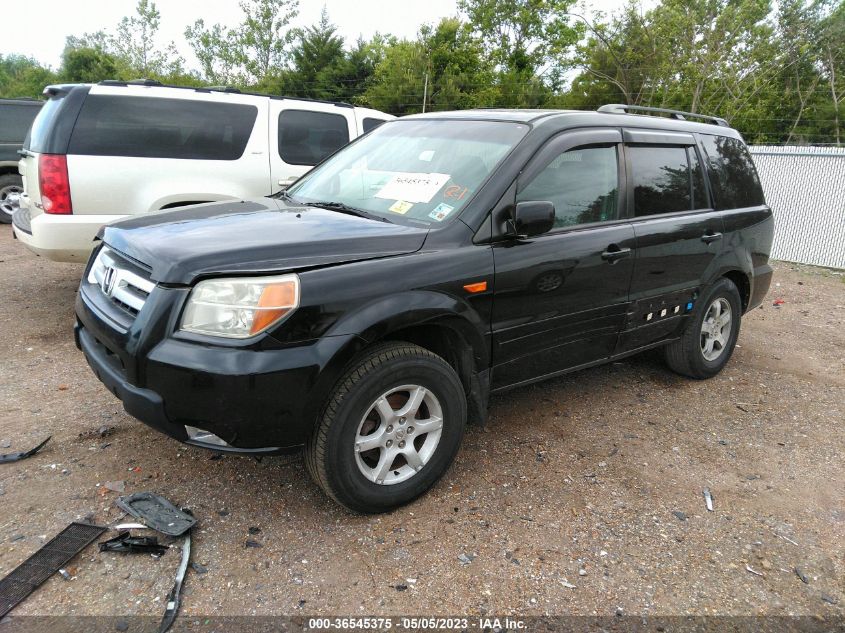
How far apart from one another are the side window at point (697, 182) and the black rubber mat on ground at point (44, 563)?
401 cm

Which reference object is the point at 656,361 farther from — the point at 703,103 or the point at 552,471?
the point at 703,103

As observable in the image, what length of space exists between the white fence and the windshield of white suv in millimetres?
8913

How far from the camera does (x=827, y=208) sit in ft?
33.0

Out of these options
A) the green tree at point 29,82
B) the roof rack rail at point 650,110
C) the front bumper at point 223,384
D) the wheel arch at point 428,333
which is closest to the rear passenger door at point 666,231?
the roof rack rail at point 650,110

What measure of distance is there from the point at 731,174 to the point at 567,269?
6.89 feet

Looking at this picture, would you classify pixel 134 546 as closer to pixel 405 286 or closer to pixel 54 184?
pixel 405 286

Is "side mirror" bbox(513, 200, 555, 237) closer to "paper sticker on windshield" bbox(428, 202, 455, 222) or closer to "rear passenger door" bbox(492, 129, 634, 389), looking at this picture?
"rear passenger door" bbox(492, 129, 634, 389)

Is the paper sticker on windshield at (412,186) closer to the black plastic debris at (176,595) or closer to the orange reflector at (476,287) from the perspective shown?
the orange reflector at (476,287)

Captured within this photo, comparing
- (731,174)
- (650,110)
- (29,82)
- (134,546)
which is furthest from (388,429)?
(29,82)

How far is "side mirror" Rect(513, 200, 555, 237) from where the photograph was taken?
3004mm

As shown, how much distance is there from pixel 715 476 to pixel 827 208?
863 centimetres

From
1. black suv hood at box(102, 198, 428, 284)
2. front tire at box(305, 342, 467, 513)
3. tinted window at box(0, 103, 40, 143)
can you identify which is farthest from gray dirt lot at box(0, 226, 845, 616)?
tinted window at box(0, 103, 40, 143)

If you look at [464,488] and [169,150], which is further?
[169,150]

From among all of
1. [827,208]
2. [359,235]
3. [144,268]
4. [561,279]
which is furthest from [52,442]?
[827,208]
